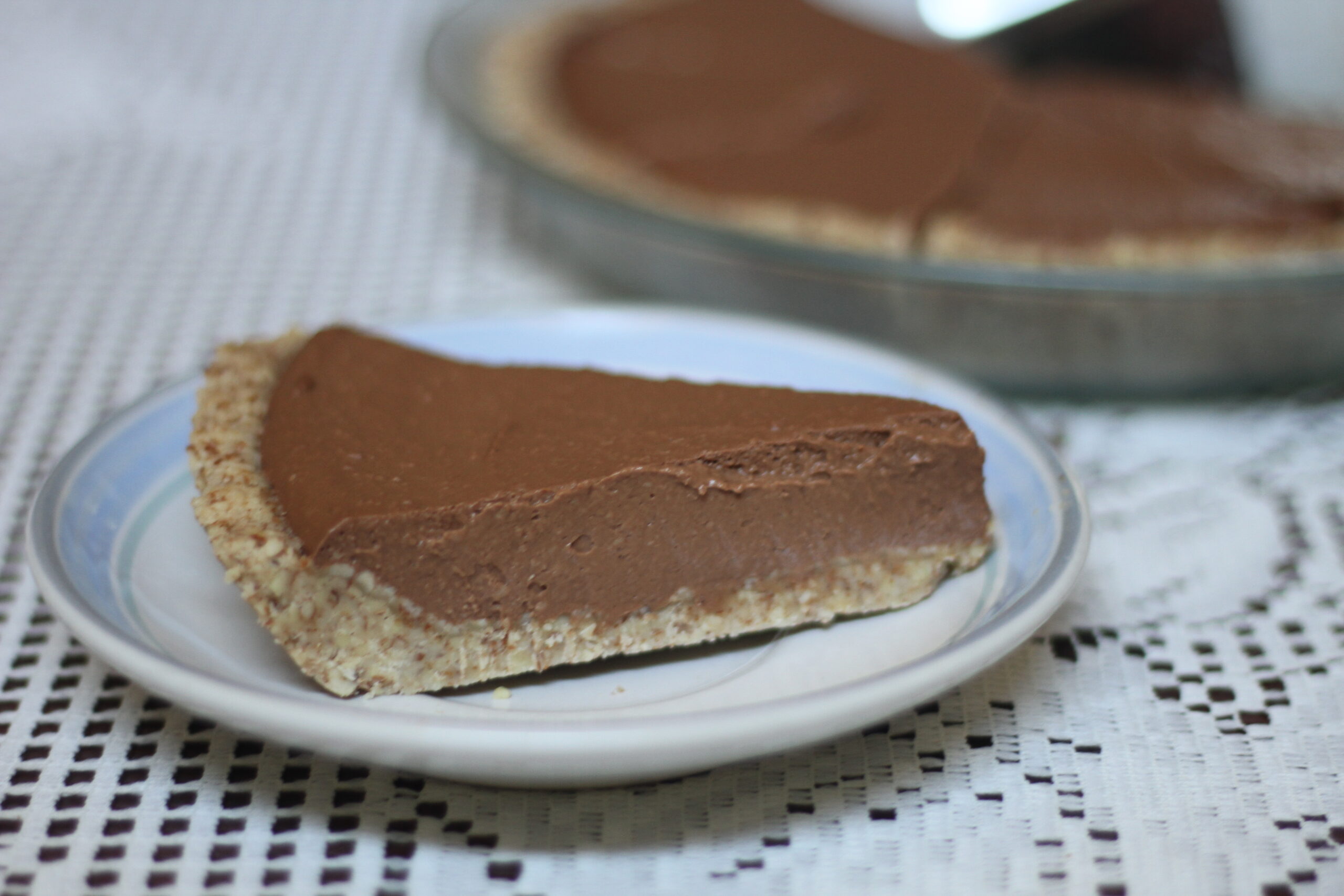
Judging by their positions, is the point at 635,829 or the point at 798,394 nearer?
the point at 635,829

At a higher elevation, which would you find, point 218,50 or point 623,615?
point 623,615

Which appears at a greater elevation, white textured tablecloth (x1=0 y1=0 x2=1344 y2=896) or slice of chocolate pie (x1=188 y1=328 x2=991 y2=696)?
slice of chocolate pie (x1=188 y1=328 x2=991 y2=696)

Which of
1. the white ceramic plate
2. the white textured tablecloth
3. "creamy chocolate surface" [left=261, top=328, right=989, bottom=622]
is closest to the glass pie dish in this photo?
the white textured tablecloth

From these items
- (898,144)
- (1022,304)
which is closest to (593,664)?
(1022,304)

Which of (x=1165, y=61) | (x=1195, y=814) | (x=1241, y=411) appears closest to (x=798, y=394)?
(x=1195, y=814)

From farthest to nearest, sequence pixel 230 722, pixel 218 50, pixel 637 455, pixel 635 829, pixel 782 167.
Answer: pixel 218 50, pixel 782 167, pixel 637 455, pixel 635 829, pixel 230 722

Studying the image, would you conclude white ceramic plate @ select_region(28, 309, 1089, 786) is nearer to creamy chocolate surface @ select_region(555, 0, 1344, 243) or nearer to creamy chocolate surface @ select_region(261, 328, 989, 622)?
creamy chocolate surface @ select_region(261, 328, 989, 622)

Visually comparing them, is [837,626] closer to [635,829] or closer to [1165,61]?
[635,829]
